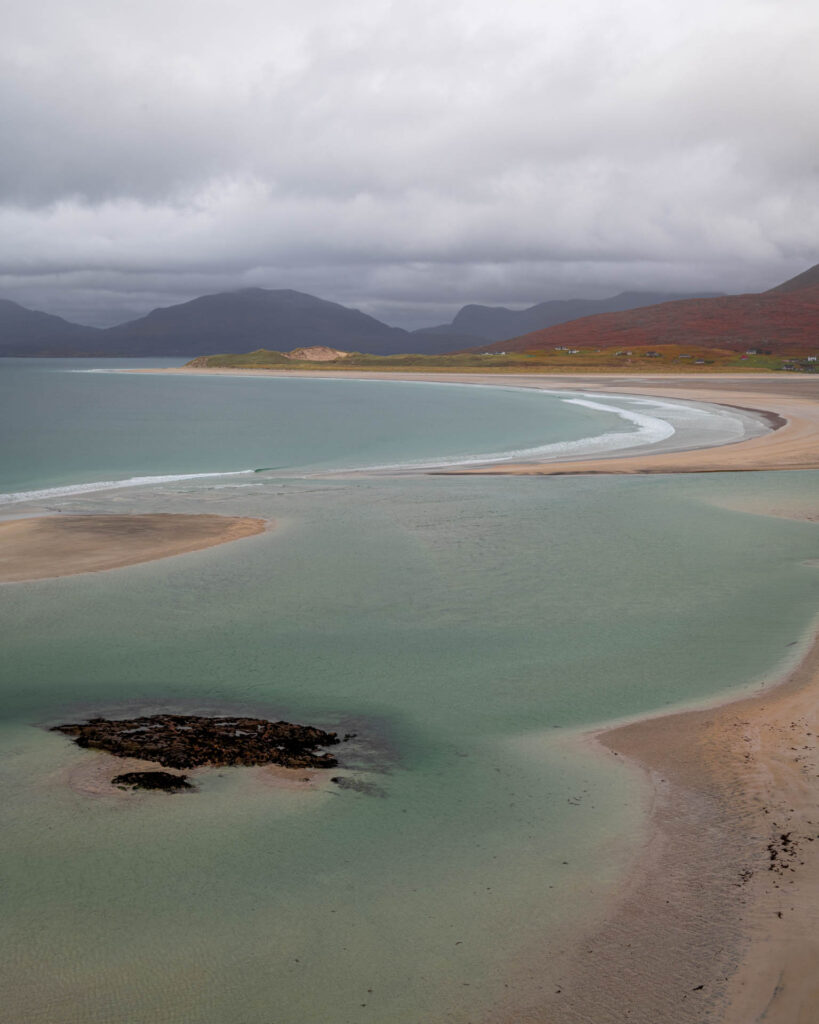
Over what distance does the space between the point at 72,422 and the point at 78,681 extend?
54.0 meters

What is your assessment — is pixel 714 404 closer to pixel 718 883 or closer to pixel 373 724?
pixel 373 724

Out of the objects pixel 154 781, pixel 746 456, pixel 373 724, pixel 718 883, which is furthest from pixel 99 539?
pixel 746 456

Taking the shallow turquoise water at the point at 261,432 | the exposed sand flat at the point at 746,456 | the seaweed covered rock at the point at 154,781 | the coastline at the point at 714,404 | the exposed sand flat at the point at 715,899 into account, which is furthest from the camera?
the shallow turquoise water at the point at 261,432

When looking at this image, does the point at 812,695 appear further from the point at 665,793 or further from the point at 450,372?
the point at 450,372

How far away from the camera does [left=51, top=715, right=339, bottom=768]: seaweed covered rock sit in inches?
333

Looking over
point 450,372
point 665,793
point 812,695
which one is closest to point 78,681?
point 665,793

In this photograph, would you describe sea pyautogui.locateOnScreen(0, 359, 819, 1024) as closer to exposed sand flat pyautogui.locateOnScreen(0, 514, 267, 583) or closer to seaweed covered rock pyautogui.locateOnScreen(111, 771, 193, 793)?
seaweed covered rock pyautogui.locateOnScreen(111, 771, 193, 793)

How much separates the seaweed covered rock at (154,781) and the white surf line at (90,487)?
1987 cm

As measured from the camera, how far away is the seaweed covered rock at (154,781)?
789cm

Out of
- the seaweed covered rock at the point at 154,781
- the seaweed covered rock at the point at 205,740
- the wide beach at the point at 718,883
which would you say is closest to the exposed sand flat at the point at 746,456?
the wide beach at the point at 718,883

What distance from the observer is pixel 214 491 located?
27.4 meters

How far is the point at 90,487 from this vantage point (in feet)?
95.2

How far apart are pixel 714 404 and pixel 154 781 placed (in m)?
59.2

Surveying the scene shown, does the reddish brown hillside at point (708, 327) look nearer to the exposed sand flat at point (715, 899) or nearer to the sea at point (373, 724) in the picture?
the sea at point (373, 724)
